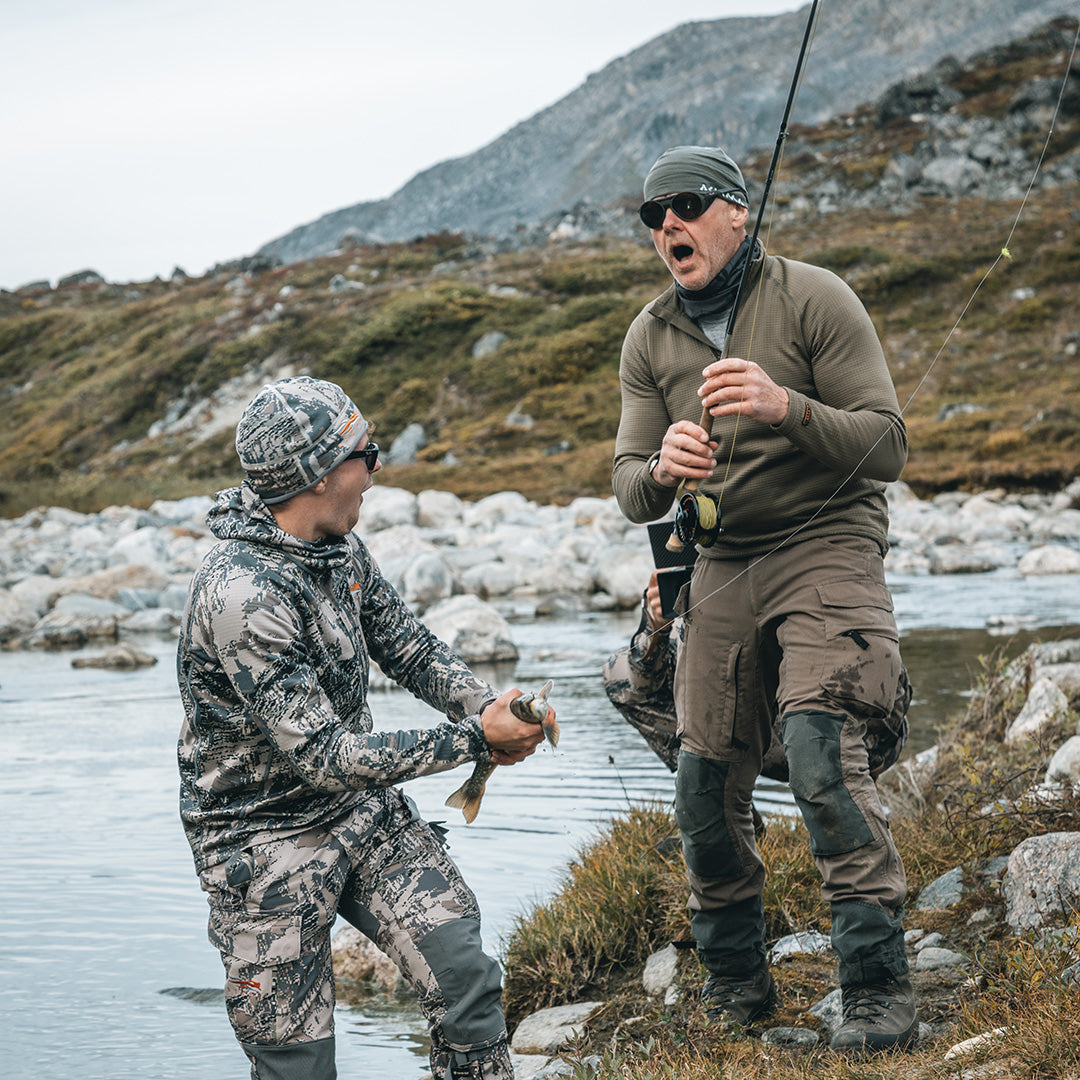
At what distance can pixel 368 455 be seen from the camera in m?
3.02

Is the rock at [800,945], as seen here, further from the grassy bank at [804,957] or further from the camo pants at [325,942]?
the camo pants at [325,942]

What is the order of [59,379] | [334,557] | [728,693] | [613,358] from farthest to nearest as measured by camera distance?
1. [59,379]
2. [613,358]
3. [728,693]
4. [334,557]

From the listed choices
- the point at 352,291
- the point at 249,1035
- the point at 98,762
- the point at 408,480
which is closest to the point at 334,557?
the point at 249,1035

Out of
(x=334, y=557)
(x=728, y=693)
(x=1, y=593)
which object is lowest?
(x=1, y=593)

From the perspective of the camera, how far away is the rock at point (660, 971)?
13.2ft

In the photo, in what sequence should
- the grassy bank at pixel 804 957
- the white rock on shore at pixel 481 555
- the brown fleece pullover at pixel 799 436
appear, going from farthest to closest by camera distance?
the white rock on shore at pixel 481 555
the brown fleece pullover at pixel 799 436
the grassy bank at pixel 804 957

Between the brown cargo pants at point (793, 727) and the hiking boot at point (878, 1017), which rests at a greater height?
the brown cargo pants at point (793, 727)

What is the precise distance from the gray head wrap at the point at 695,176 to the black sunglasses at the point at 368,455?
1.13 metres

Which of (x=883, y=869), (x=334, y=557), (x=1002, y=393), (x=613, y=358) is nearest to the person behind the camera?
(x=334, y=557)

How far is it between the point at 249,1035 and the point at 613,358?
3755 centimetres

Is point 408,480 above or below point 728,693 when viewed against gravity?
below

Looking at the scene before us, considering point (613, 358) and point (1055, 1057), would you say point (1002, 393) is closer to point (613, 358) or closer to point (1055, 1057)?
point (613, 358)

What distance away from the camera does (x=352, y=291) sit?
54.9 meters

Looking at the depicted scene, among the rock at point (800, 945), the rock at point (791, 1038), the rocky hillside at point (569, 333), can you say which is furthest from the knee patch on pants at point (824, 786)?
the rocky hillside at point (569, 333)
